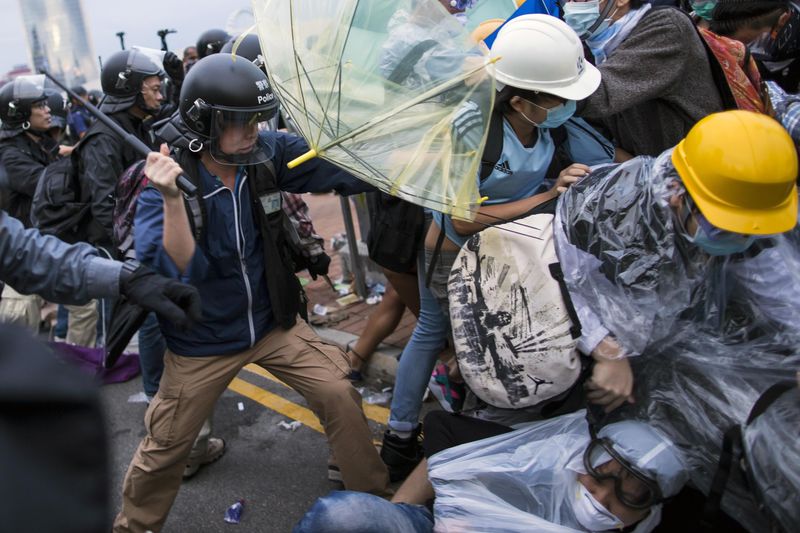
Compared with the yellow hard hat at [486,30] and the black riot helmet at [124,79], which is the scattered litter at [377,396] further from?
the black riot helmet at [124,79]

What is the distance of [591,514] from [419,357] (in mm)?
1326

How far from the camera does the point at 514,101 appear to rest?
7.77 ft

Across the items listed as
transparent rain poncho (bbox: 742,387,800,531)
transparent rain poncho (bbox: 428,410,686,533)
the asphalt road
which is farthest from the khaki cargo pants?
transparent rain poncho (bbox: 742,387,800,531)

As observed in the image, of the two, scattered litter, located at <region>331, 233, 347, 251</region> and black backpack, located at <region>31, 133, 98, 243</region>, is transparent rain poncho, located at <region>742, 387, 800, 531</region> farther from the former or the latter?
scattered litter, located at <region>331, 233, 347, 251</region>

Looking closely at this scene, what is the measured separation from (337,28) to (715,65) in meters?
1.44

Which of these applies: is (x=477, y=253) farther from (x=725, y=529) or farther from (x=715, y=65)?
(x=715, y=65)

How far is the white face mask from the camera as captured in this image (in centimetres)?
193

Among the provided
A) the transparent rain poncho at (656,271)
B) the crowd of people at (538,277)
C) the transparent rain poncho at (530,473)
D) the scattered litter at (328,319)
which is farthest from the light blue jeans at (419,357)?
the scattered litter at (328,319)

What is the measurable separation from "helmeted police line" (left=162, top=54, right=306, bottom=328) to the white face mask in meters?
1.45

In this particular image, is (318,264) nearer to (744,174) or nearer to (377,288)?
(744,174)

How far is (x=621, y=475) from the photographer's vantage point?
1.91 m

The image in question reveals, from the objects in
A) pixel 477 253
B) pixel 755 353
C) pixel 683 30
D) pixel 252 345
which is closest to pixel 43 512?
pixel 477 253

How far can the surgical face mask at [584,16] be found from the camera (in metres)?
2.78

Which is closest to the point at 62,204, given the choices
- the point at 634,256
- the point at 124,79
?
the point at 124,79
